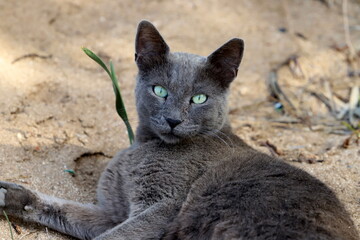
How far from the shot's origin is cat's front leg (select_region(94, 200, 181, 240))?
8.59ft

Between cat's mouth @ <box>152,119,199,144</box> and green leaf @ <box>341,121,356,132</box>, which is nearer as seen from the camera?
cat's mouth @ <box>152,119,199,144</box>

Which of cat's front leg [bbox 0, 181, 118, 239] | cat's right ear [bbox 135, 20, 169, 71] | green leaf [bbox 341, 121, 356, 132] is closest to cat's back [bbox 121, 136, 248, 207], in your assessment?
cat's front leg [bbox 0, 181, 118, 239]

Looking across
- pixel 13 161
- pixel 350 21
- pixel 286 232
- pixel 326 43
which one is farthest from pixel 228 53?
pixel 350 21

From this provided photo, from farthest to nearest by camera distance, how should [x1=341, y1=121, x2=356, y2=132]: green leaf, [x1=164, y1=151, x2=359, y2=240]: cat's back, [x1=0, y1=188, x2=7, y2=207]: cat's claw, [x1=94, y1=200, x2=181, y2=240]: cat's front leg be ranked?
[x1=341, y1=121, x2=356, y2=132]: green leaf, [x1=0, y1=188, x2=7, y2=207]: cat's claw, [x1=94, y1=200, x2=181, y2=240]: cat's front leg, [x1=164, y1=151, x2=359, y2=240]: cat's back

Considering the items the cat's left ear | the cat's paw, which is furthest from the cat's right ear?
the cat's paw

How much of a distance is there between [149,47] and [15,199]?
121 centimetres

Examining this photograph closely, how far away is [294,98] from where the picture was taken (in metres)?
4.76

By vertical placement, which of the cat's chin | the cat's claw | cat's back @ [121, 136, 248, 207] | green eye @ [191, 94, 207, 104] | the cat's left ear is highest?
the cat's left ear

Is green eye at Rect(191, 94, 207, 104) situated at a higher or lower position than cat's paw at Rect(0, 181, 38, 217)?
higher

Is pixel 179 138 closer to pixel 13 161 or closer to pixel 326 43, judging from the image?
pixel 13 161

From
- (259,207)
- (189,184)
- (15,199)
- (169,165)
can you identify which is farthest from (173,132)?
(15,199)

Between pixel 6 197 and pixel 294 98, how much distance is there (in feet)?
9.66

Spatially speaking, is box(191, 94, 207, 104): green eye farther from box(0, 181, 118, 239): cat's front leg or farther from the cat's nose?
box(0, 181, 118, 239): cat's front leg

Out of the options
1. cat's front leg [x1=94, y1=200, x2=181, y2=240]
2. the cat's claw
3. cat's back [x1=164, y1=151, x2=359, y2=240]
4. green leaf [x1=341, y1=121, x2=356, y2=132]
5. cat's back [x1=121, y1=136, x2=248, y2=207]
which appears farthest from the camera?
green leaf [x1=341, y1=121, x2=356, y2=132]
